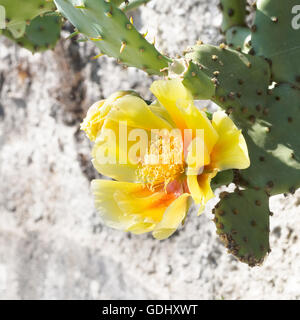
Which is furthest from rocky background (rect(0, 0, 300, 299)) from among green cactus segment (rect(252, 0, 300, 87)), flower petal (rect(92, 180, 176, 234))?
flower petal (rect(92, 180, 176, 234))

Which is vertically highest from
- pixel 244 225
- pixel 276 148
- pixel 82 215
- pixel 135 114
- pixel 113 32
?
pixel 113 32

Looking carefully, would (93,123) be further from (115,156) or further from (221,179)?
(221,179)

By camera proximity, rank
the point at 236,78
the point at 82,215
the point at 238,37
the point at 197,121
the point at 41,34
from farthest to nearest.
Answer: the point at 82,215
the point at 41,34
the point at 238,37
the point at 236,78
the point at 197,121

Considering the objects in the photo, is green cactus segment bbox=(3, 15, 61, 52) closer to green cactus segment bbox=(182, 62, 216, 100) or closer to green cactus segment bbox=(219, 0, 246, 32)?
green cactus segment bbox=(219, 0, 246, 32)

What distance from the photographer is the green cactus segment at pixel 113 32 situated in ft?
2.89

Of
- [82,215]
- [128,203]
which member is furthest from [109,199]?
[82,215]

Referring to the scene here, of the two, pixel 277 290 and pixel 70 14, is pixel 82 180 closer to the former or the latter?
pixel 277 290

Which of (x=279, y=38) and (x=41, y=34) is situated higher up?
(x=279, y=38)

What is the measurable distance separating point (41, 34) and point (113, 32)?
67 cm

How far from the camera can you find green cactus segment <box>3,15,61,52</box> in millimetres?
1489

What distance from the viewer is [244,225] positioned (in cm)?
102

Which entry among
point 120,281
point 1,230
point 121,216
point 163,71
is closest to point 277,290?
point 120,281

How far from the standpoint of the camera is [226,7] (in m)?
1.32

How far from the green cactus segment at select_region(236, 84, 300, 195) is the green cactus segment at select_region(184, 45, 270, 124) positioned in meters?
0.03
